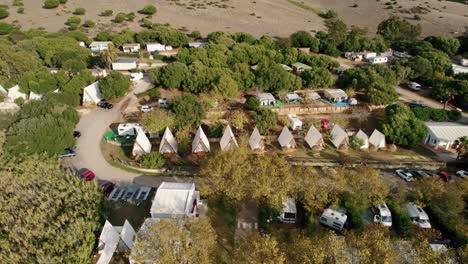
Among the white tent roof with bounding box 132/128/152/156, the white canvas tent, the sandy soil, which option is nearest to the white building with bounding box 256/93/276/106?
the white canvas tent

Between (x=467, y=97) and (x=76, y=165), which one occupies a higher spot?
(x=467, y=97)

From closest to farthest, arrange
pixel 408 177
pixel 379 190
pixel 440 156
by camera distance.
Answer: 1. pixel 379 190
2. pixel 408 177
3. pixel 440 156

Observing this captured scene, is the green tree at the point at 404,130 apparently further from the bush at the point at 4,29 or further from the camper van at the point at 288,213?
the bush at the point at 4,29

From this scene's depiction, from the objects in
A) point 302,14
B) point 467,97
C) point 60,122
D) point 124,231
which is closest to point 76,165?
point 60,122

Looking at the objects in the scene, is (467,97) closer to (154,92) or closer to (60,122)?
(154,92)

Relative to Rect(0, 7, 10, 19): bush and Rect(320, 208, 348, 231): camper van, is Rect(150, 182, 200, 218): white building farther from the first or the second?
Rect(0, 7, 10, 19): bush
